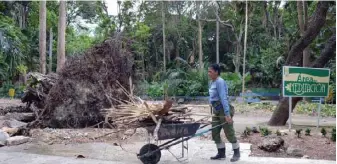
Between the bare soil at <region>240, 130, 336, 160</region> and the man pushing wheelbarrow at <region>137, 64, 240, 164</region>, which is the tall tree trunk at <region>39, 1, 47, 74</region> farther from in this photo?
the man pushing wheelbarrow at <region>137, 64, 240, 164</region>

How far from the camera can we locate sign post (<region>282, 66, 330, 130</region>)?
11.2m

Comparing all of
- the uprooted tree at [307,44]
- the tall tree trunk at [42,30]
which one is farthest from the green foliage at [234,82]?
the uprooted tree at [307,44]

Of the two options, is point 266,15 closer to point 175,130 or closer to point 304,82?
point 304,82

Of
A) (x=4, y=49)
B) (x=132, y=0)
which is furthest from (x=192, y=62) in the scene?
(x=4, y=49)

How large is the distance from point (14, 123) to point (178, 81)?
2023 cm

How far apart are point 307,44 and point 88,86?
22.7 ft

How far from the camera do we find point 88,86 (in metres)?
11.9

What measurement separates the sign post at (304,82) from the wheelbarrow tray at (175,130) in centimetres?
521

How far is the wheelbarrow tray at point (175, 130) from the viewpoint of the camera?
21.5 ft

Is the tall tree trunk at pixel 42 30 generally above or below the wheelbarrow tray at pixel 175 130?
above

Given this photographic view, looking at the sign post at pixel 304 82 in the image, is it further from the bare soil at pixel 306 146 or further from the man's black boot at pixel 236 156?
the man's black boot at pixel 236 156

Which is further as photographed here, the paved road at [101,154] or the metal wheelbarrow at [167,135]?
the paved road at [101,154]

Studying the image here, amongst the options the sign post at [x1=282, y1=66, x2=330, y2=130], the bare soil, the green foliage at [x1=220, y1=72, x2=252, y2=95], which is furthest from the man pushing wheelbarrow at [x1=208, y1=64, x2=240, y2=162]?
the green foliage at [x1=220, y1=72, x2=252, y2=95]

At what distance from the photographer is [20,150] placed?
8.53 metres
